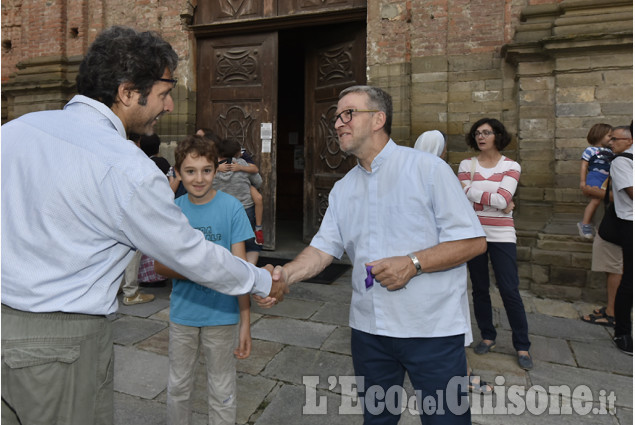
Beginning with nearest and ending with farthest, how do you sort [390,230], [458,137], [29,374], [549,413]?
[29,374]
[390,230]
[549,413]
[458,137]

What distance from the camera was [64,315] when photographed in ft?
4.45

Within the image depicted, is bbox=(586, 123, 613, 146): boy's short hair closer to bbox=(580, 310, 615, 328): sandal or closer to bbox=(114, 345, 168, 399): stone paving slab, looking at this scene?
bbox=(580, 310, 615, 328): sandal

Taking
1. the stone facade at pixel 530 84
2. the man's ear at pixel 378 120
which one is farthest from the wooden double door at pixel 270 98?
the man's ear at pixel 378 120

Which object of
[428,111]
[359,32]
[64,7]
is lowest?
[428,111]

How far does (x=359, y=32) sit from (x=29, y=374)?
22.8ft

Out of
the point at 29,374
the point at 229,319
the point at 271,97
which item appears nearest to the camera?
the point at 29,374

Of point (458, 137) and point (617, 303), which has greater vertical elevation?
point (458, 137)

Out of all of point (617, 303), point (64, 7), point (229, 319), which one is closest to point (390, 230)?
point (229, 319)

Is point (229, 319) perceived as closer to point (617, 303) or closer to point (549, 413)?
point (549, 413)

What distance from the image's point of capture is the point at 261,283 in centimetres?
179

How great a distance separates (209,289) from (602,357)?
3320mm

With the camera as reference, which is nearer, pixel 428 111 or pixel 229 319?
pixel 229 319

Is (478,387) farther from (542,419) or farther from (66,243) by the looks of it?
(66,243)

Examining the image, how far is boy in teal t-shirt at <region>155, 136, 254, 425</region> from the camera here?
2.33m
